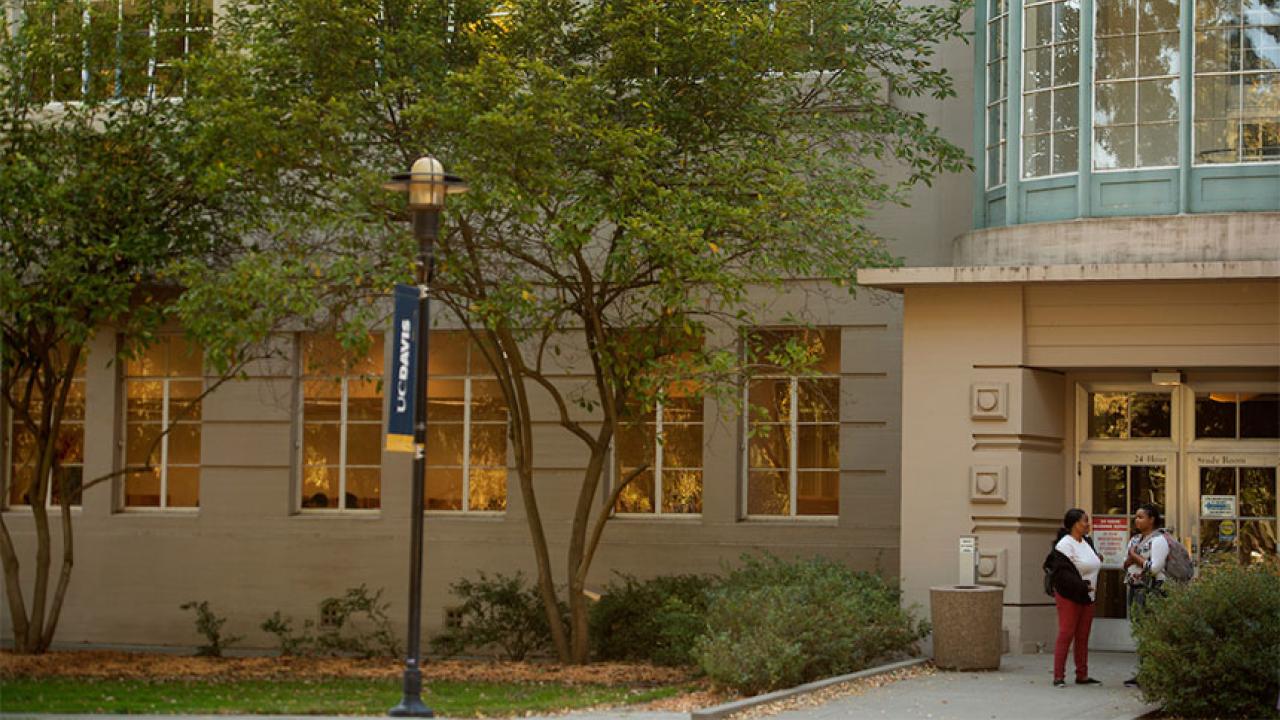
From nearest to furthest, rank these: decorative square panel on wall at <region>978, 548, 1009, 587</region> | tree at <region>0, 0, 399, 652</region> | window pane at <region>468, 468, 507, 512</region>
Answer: decorative square panel on wall at <region>978, 548, 1009, 587</region> → tree at <region>0, 0, 399, 652</region> → window pane at <region>468, 468, 507, 512</region>

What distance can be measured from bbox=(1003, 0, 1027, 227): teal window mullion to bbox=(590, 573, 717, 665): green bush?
225 inches

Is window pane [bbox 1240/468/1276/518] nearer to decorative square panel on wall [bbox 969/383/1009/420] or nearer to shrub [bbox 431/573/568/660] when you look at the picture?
decorative square panel on wall [bbox 969/383/1009/420]

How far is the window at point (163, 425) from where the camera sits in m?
25.1

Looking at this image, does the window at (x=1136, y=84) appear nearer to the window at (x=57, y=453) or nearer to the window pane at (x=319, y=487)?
the window pane at (x=319, y=487)

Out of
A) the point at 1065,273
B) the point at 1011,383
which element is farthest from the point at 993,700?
the point at 1065,273

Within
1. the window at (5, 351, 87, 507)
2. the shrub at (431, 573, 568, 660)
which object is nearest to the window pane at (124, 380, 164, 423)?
the window at (5, 351, 87, 507)

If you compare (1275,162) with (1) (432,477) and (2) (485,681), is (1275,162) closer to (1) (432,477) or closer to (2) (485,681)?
(2) (485,681)

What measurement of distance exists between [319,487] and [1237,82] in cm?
1380

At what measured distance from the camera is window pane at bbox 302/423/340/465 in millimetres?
24594

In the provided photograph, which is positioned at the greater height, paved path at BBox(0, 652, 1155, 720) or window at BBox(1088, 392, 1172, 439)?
window at BBox(1088, 392, 1172, 439)

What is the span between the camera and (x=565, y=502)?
23391mm

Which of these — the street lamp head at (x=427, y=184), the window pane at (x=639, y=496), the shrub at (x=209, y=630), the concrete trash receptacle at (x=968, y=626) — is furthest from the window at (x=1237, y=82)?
the shrub at (x=209, y=630)

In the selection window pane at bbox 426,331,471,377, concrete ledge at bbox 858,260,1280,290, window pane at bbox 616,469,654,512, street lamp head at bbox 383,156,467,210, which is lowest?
window pane at bbox 616,469,654,512

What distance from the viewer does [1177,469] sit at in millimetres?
19812
